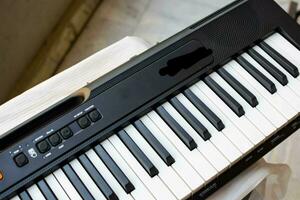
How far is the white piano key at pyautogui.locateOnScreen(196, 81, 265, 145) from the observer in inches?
26.6

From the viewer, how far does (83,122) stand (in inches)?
26.7

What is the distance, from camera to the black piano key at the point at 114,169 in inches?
25.3

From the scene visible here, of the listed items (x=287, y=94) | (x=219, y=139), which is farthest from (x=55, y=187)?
(x=287, y=94)

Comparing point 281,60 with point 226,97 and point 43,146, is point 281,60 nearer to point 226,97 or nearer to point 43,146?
point 226,97

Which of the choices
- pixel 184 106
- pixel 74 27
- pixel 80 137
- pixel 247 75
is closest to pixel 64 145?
pixel 80 137

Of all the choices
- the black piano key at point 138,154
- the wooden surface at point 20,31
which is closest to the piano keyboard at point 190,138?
the black piano key at point 138,154

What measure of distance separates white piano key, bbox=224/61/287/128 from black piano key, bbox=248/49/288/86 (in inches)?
1.4

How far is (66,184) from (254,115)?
26 centimetres

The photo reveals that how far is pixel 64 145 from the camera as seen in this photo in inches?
26.2

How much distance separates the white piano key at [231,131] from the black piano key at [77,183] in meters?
0.19

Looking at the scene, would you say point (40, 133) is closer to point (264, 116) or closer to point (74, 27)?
point (264, 116)

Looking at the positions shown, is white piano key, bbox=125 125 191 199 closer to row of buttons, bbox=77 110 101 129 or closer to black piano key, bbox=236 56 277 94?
row of buttons, bbox=77 110 101 129

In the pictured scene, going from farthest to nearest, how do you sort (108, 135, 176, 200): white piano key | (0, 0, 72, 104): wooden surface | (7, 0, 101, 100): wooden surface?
(7, 0, 101, 100): wooden surface → (0, 0, 72, 104): wooden surface → (108, 135, 176, 200): white piano key

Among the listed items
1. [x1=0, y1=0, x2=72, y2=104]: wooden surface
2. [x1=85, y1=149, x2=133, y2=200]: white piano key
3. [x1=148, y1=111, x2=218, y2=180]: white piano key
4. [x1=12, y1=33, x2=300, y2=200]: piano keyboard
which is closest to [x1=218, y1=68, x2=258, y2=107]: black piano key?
[x1=12, y1=33, x2=300, y2=200]: piano keyboard
